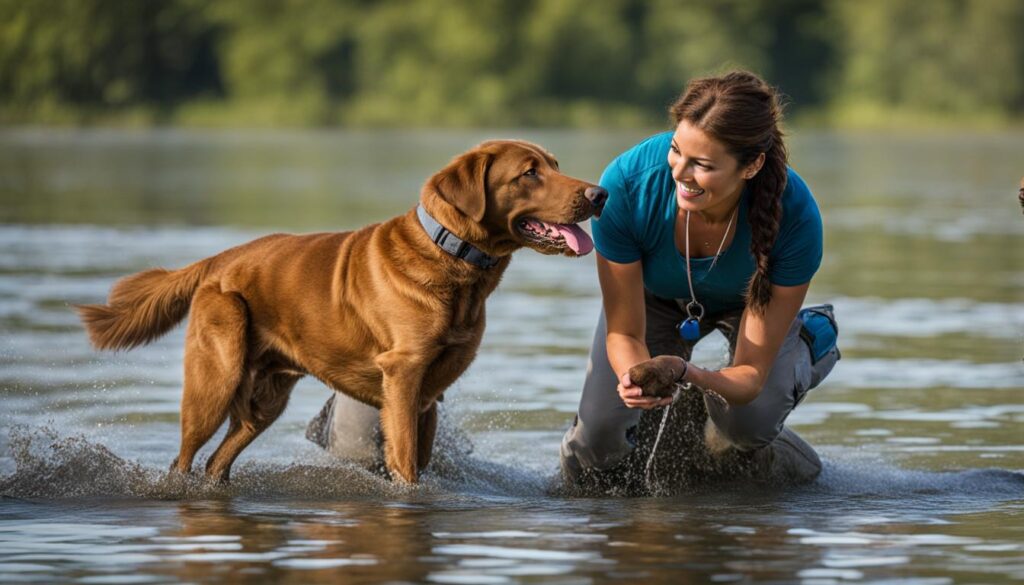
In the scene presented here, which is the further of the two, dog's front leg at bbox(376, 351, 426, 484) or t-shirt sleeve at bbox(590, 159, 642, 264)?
dog's front leg at bbox(376, 351, 426, 484)

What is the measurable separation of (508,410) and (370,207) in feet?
43.6

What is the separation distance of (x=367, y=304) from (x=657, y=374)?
4.38 ft

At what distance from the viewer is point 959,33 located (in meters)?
69.4

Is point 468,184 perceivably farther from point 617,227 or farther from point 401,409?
point 401,409

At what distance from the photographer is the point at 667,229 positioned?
608 cm

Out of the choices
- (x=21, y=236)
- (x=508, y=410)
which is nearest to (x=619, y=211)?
(x=508, y=410)

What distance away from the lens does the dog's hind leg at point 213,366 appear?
652cm

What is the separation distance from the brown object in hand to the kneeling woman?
0.02 meters

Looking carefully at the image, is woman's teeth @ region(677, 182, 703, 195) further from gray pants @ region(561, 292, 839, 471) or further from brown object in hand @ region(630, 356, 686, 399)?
gray pants @ region(561, 292, 839, 471)

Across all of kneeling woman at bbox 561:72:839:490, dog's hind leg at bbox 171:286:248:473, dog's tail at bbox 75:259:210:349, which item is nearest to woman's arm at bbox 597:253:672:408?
kneeling woman at bbox 561:72:839:490

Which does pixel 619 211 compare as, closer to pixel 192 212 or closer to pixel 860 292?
pixel 860 292

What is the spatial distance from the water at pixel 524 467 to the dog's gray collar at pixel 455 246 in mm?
935


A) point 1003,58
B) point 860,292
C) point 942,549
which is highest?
point 1003,58

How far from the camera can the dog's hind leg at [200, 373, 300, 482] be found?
22.1 ft
